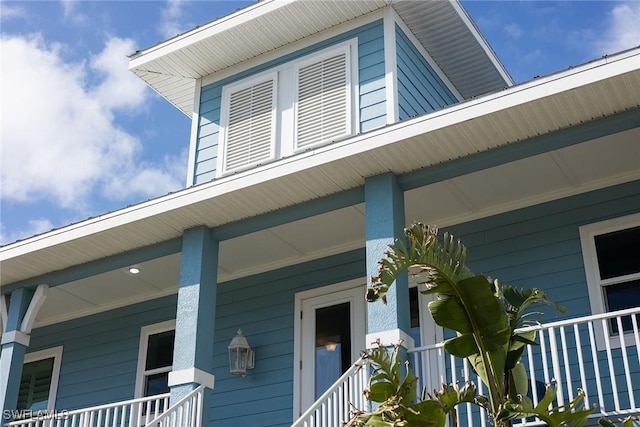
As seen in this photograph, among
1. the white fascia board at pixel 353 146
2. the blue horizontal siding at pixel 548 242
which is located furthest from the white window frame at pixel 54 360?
the blue horizontal siding at pixel 548 242

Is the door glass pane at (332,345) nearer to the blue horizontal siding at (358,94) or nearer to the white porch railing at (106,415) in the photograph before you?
the white porch railing at (106,415)

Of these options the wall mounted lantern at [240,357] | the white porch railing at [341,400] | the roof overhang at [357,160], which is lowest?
the white porch railing at [341,400]

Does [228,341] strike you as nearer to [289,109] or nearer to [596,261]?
[289,109]

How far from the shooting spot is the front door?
9219 millimetres

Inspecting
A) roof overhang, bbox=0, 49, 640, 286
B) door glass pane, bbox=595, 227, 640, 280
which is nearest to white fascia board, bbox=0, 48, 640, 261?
roof overhang, bbox=0, 49, 640, 286

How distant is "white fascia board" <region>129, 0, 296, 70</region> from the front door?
3.43 metres

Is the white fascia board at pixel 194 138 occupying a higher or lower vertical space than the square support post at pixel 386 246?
higher

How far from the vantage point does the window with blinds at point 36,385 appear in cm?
1181

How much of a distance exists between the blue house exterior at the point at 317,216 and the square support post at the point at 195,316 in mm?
21

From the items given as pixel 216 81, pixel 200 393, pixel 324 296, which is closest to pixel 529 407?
pixel 200 393

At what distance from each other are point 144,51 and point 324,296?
4.08m

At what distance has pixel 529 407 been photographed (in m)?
4.86

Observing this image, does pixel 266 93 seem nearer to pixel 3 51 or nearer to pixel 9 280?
pixel 9 280

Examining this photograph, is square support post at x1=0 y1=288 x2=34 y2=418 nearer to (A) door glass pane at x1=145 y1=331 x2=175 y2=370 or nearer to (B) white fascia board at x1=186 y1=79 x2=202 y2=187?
(A) door glass pane at x1=145 y1=331 x2=175 y2=370
